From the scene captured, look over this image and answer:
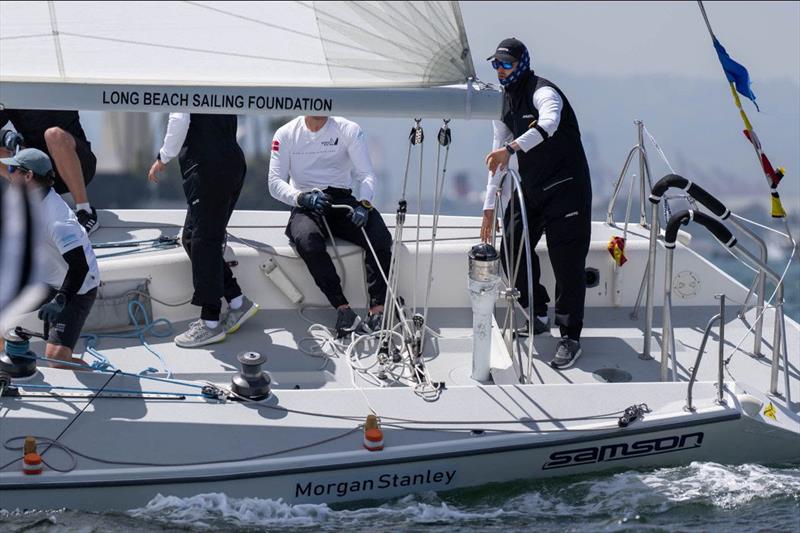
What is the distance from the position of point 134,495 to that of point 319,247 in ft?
6.64

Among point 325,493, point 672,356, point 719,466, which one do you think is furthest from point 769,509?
point 325,493

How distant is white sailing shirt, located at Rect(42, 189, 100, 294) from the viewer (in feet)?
16.7

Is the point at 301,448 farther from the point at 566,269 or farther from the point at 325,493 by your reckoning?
the point at 566,269

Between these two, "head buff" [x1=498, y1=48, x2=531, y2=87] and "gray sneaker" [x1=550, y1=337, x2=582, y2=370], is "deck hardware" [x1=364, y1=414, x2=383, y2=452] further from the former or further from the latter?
"head buff" [x1=498, y1=48, x2=531, y2=87]

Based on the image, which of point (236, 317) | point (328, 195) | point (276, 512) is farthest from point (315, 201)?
point (276, 512)

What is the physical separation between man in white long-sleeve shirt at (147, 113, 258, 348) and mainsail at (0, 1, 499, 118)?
1.03 metres

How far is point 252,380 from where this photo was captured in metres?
4.98

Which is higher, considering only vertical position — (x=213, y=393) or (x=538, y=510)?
(x=213, y=393)

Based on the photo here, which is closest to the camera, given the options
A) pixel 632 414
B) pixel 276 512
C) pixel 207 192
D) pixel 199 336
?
pixel 276 512

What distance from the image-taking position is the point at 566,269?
19.2 feet

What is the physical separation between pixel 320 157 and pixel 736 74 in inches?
93.9

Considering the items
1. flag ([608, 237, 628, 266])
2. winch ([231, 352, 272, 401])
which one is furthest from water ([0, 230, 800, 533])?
flag ([608, 237, 628, 266])

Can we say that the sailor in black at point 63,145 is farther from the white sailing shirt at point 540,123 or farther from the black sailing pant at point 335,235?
the white sailing shirt at point 540,123

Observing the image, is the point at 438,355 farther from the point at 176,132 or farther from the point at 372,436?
the point at 176,132
